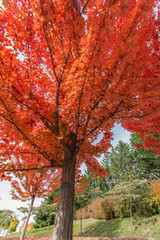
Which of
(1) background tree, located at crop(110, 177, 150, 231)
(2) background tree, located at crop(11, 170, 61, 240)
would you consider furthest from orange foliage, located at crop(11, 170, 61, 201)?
(1) background tree, located at crop(110, 177, 150, 231)

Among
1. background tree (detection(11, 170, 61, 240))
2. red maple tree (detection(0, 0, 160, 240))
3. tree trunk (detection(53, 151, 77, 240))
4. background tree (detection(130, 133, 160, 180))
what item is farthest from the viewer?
background tree (detection(130, 133, 160, 180))

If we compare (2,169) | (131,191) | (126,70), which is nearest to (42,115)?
(2,169)

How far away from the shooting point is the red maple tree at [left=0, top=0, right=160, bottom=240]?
5.30 ft

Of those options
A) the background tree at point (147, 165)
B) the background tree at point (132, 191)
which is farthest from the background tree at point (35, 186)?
the background tree at point (147, 165)

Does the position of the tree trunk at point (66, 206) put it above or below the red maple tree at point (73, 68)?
below

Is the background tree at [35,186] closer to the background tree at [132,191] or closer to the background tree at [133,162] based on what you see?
the background tree at [132,191]

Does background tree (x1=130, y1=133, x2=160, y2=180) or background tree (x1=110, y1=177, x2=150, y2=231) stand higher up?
background tree (x1=130, y1=133, x2=160, y2=180)

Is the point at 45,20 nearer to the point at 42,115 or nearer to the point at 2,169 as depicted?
the point at 42,115

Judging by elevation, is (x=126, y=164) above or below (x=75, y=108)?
above

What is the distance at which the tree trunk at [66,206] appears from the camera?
206cm

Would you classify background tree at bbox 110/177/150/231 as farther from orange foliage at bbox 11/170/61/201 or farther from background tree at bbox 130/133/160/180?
background tree at bbox 130/133/160/180

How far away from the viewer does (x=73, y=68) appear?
6.01 ft

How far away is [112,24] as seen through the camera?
62.9 inches

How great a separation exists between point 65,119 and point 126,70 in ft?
5.34
